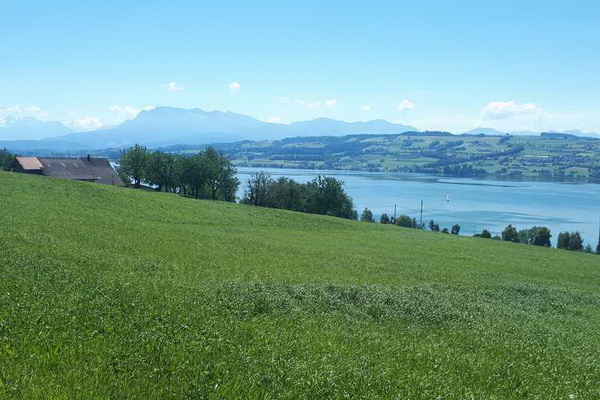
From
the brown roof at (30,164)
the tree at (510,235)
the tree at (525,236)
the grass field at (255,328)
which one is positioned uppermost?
the brown roof at (30,164)

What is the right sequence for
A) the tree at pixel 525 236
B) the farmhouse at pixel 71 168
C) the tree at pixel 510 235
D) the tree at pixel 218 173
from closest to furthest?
the farmhouse at pixel 71 168
the tree at pixel 218 173
the tree at pixel 510 235
the tree at pixel 525 236

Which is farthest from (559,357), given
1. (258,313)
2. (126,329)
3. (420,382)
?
(126,329)

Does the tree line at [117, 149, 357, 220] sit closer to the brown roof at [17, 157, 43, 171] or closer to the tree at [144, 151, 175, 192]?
the tree at [144, 151, 175, 192]

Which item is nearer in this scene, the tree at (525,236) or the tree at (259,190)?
the tree at (525,236)

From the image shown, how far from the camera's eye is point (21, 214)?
29.5 meters

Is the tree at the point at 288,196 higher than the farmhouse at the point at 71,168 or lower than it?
lower

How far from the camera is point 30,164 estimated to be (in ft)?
310

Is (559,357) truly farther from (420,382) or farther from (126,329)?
(126,329)

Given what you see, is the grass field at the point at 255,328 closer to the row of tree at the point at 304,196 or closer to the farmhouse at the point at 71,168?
the farmhouse at the point at 71,168

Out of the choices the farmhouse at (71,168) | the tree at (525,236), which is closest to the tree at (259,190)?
the farmhouse at (71,168)

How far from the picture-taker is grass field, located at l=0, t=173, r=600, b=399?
27.0 feet

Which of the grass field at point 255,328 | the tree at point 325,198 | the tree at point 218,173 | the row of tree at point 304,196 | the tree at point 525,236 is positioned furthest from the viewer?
the tree at point 525,236

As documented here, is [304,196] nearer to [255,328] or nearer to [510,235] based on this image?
[510,235]

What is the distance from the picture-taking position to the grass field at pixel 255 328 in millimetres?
8227
